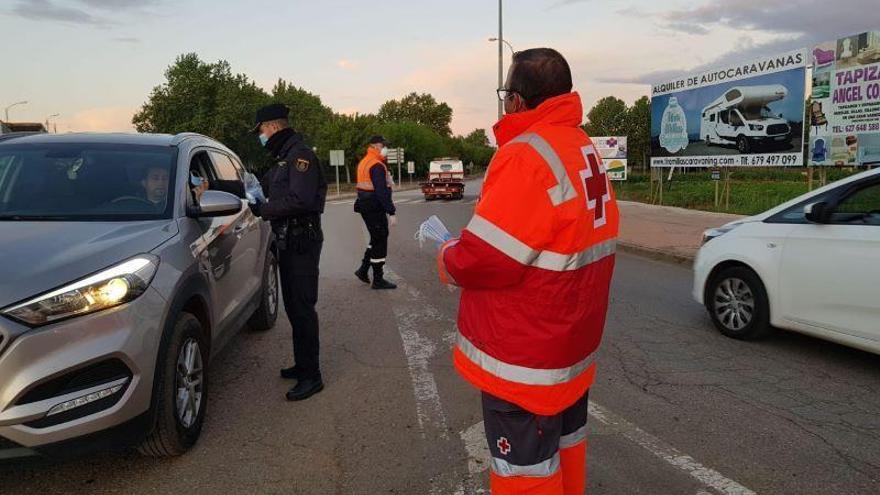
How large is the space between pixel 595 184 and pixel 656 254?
382 inches

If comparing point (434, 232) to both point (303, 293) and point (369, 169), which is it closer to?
point (303, 293)

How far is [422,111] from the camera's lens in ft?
408

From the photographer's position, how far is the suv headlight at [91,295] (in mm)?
2775

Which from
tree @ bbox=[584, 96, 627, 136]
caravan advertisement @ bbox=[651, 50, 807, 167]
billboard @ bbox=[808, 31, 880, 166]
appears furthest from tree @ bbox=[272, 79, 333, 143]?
billboard @ bbox=[808, 31, 880, 166]

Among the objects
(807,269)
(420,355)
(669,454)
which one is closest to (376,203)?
(420,355)

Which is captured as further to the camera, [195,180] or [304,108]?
[304,108]

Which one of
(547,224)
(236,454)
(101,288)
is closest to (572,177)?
(547,224)

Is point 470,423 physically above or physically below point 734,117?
below

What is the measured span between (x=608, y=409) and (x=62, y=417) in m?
3.12

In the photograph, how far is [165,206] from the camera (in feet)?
13.1

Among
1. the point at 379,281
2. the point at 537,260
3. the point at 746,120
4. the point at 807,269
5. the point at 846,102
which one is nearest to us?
the point at 537,260

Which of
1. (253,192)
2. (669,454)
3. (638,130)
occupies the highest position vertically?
(638,130)

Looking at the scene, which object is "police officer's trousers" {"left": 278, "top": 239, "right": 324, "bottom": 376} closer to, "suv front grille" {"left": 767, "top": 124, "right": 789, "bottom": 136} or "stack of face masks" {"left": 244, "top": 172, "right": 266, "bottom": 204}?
"stack of face masks" {"left": 244, "top": 172, "right": 266, "bottom": 204}

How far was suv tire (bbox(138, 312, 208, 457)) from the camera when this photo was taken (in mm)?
3359
